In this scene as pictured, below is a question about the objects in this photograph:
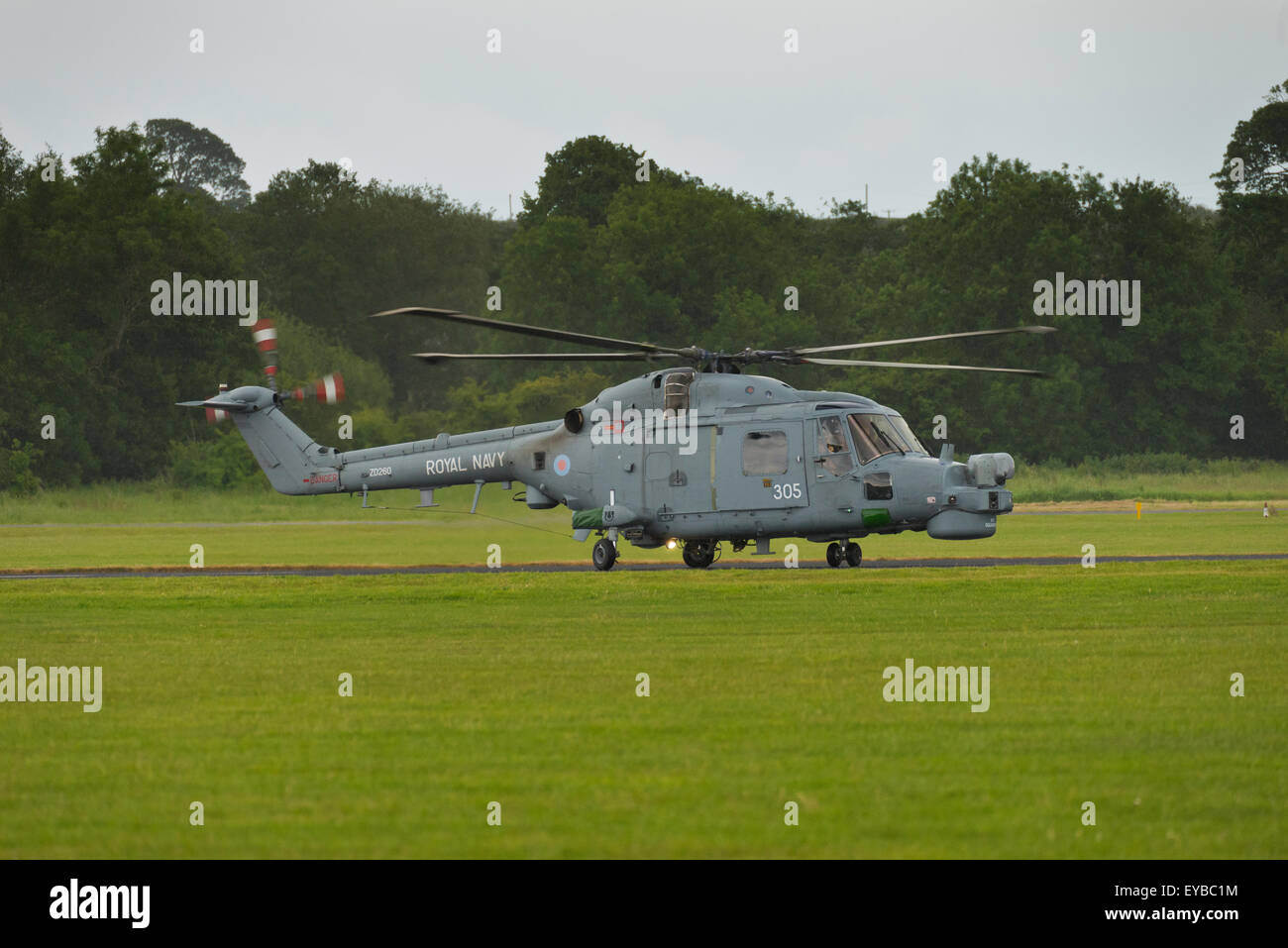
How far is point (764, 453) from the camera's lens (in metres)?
30.2

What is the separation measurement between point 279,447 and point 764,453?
40.5 ft

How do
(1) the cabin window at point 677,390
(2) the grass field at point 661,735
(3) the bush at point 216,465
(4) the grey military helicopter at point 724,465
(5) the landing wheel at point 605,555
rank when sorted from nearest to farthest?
(2) the grass field at point 661,735
(4) the grey military helicopter at point 724,465
(1) the cabin window at point 677,390
(5) the landing wheel at point 605,555
(3) the bush at point 216,465

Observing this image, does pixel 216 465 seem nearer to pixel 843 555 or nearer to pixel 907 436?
pixel 843 555

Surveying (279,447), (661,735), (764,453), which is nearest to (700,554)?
(764,453)

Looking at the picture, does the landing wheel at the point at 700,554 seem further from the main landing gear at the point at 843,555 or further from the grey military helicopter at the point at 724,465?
the main landing gear at the point at 843,555

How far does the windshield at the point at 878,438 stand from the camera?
29578 mm

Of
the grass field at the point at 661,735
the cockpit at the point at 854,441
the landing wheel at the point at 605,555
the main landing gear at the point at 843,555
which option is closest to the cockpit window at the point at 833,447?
the cockpit at the point at 854,441

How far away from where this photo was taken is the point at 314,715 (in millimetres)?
14516

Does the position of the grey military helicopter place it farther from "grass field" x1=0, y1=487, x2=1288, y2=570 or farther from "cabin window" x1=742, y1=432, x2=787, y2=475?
"grass field" x1=0, y1=487, x2=1288, y2=570

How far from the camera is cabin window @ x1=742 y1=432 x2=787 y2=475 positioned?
30.1m

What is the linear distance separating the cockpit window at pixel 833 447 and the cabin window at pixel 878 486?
426mm

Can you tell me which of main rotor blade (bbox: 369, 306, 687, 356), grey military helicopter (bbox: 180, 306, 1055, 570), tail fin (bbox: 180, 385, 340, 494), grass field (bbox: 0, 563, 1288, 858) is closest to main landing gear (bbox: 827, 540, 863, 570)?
grey military helicopter (bbox: 180, 306, 1055, 570)
